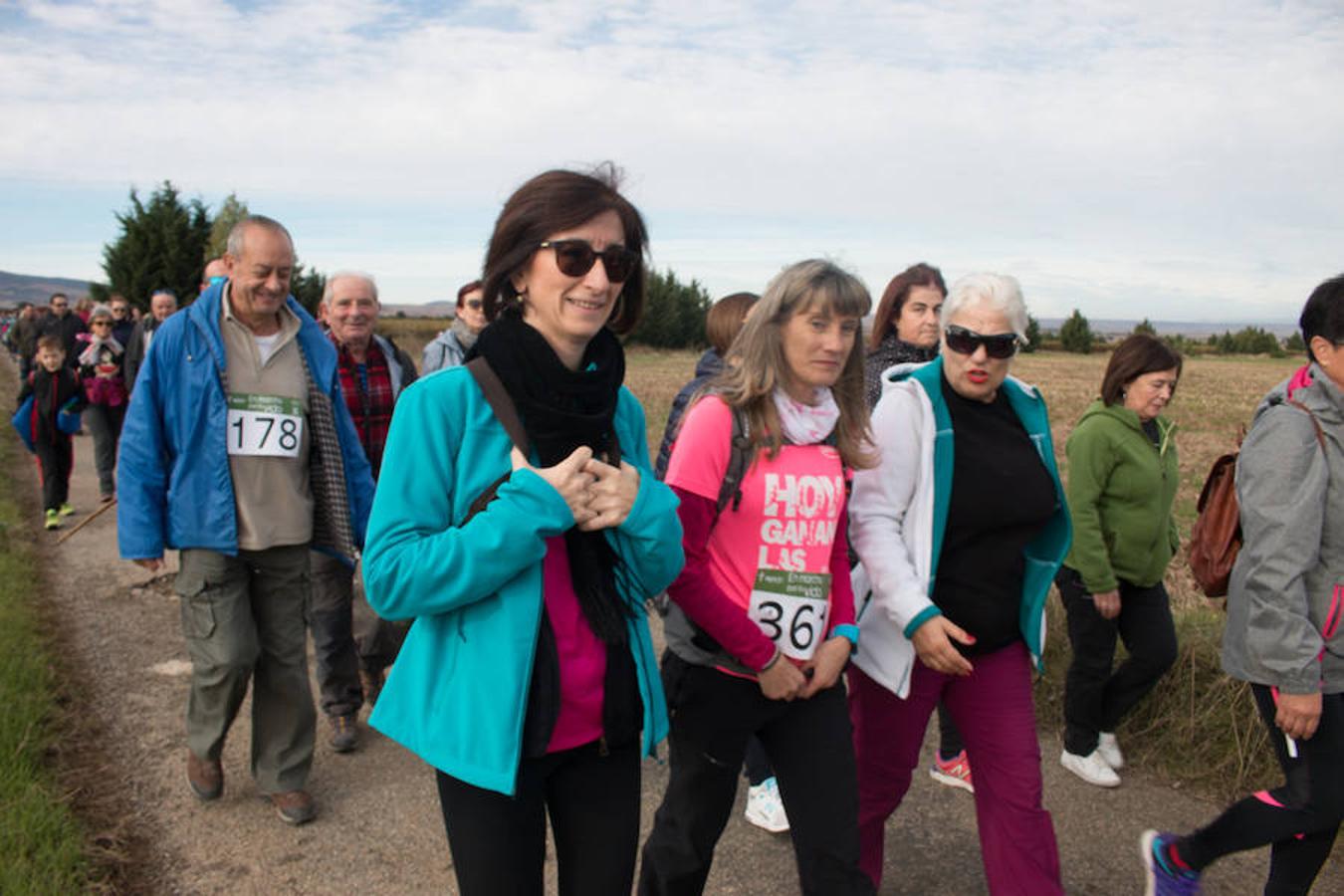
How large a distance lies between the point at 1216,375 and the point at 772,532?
44.5 metres

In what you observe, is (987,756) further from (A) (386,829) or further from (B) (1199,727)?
(A) (386,829)

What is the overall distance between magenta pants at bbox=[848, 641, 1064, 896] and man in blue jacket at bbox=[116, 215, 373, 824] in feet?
7.47

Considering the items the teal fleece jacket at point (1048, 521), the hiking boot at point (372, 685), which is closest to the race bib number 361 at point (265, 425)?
the hiking boot at point (372, 685)

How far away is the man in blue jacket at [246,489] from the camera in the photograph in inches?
151

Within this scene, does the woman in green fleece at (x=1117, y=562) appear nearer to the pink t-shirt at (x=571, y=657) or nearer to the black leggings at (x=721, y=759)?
the black leggings at (x=721, y=759)

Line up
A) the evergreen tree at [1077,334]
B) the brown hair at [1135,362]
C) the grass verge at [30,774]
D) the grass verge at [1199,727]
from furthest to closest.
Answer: the evergreen tree at [1077,334]
the brown hair at [1135,362]
the grass verge at [1199,727]
the grass verge at [30,774]

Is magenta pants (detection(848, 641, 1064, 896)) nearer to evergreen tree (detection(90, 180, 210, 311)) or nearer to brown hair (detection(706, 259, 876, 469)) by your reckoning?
brown hair (detection(706, 259, 876, 469))

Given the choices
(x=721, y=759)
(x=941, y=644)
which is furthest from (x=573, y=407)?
(x=941, y=644)

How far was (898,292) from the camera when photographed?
4871 mm

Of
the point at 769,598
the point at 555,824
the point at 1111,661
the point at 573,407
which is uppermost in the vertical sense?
the point at 573,407

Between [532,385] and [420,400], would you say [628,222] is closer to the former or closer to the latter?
[532,385]

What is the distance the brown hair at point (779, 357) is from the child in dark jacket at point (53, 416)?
896 cm

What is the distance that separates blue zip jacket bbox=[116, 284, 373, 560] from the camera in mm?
3822

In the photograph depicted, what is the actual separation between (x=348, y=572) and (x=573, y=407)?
3.22 m
